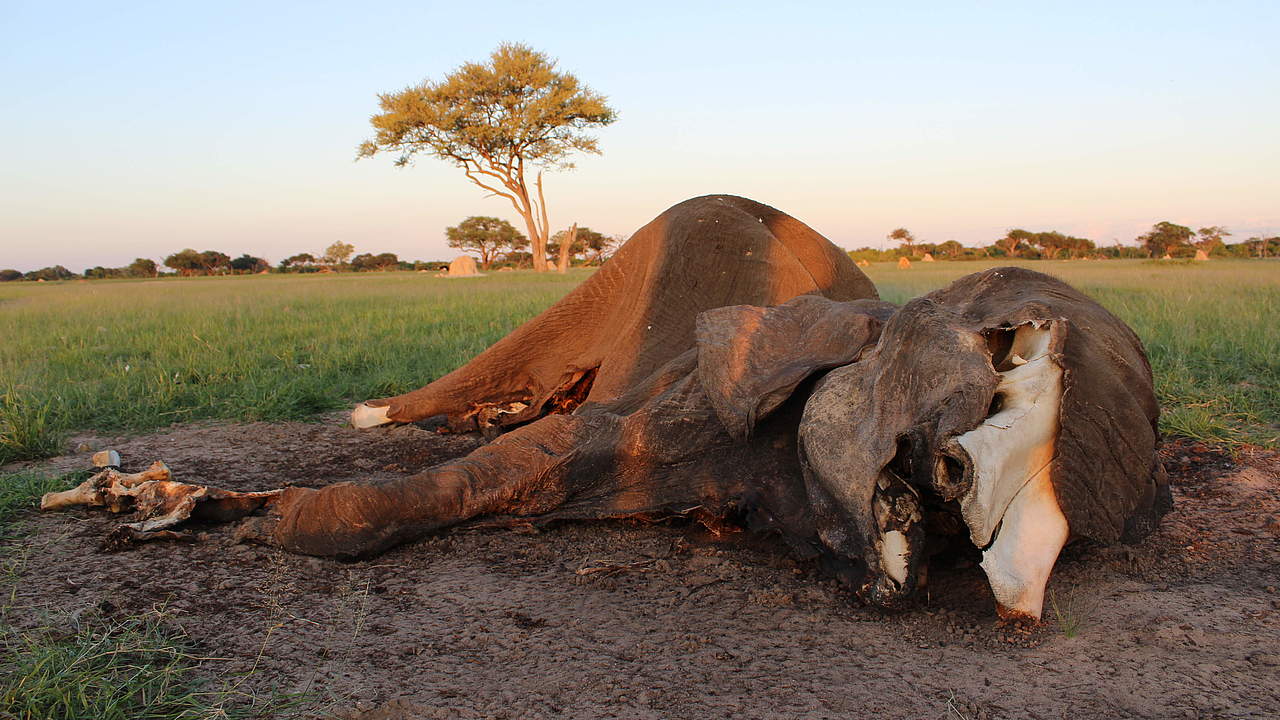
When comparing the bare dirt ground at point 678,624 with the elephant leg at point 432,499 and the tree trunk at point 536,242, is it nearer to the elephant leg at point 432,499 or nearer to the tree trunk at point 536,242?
the elephant leg at point 432,499

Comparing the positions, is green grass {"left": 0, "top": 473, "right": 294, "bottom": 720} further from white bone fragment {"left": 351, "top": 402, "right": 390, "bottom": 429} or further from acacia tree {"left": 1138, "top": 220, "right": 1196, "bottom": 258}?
acacia tree {"left": 1138, "top": 220, "right": 1196, "bottom": 258}

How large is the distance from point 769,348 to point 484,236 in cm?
5810

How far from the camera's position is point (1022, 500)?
1.81 m

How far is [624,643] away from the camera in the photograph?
6.43 ft

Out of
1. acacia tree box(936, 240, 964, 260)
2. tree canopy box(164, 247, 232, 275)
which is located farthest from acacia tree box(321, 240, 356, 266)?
acacia tree box(936, 240, 964, 260)

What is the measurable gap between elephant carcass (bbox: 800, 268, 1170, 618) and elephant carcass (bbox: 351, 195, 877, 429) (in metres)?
1.51

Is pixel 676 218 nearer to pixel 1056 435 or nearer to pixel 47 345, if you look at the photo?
pixel 1056 435

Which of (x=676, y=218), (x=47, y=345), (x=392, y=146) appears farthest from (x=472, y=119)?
(x=676, y=218)

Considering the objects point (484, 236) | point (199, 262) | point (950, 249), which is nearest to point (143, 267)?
point (199, 262)

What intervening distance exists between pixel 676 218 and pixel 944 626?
8.12 ft

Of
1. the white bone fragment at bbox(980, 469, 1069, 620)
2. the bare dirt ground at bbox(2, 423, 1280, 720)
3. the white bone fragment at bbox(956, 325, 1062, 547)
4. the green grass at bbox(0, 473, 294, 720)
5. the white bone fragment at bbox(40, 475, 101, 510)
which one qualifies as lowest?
the bare dirt ground at bbox(2, 423, 1280, 720)

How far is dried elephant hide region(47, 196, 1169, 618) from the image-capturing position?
181 centimetres

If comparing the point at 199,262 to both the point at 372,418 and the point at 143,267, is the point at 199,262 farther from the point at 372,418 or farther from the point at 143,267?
the point at 372,418

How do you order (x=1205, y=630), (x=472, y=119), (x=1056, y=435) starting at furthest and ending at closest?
(x=472, y=119), (x=1205, y=630), (x=1056, y=435)
